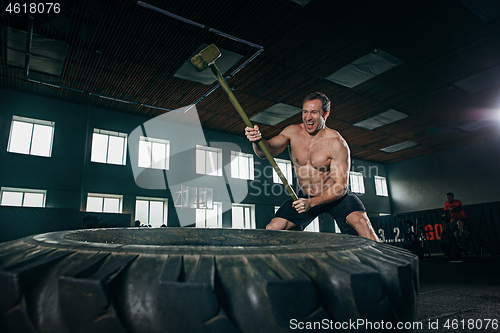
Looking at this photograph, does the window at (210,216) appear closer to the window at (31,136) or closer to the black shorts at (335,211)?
the window at (31,136)

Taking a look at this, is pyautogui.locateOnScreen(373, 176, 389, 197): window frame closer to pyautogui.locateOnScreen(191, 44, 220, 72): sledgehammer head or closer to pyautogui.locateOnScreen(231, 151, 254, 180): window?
pyautogui.locateOnScreen(231, 151, 254, 180): window

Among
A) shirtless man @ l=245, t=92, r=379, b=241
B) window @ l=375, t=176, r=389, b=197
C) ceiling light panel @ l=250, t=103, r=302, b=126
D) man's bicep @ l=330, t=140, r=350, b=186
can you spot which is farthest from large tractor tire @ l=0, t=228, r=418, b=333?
window @ l=375, t=176, r=389, b=197

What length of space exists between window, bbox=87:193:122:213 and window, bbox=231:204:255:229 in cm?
336

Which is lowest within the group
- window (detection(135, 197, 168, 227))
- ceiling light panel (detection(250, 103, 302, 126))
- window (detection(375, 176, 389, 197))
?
window (detection(135, 197, 168, 227))

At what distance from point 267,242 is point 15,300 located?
0.80 meters

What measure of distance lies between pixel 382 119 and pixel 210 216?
5.71 metres

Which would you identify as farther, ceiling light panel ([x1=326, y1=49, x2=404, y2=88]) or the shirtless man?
ceiling light panel ([x1=326, y1=49, x2=404, y2=88])

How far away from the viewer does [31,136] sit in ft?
22.2

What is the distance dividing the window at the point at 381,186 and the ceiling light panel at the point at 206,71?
980cm

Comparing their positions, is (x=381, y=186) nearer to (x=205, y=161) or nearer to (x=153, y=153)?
(x=205, y=161)

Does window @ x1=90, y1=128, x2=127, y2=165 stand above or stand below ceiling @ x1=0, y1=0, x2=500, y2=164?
below

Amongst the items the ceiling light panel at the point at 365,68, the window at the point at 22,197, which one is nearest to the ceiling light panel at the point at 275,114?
the ceiling light panel at the point at 365,68

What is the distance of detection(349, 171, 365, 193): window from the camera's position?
482 inches

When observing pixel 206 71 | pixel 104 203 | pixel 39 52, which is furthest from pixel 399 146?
pixel 39 52
